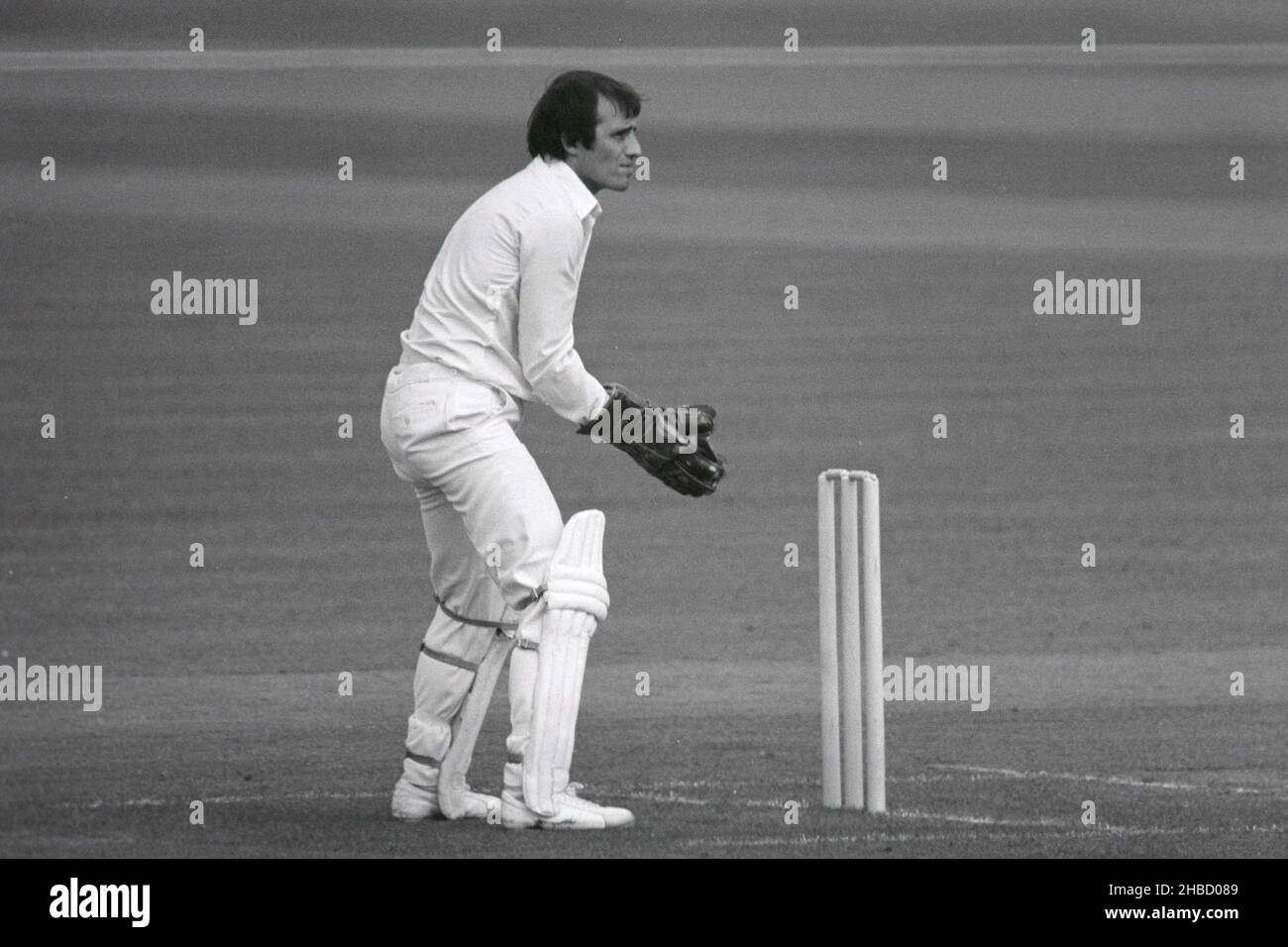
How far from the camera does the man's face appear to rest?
5559 millimetres

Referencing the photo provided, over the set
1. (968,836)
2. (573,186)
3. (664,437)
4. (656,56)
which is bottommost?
(968,836)

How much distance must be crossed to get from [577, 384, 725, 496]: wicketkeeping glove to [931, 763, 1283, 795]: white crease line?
1.44 meters

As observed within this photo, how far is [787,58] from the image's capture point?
15305 millimetres

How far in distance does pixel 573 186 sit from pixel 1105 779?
2.29 m

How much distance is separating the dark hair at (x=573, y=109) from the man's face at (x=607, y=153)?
0.01m

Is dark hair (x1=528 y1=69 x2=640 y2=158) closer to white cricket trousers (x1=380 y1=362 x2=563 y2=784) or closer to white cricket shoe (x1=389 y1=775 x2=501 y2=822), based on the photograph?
white cricket trousers (x1=380 y1=362 x2=563 y2=784)

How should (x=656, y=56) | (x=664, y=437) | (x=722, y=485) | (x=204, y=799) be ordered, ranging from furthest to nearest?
(x=656, y=56), (x=722, y=485), (x=204, y=799), (x=664, y=437)

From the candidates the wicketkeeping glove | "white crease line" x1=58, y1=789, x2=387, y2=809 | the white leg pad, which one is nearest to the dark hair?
the wicketkeeping glove

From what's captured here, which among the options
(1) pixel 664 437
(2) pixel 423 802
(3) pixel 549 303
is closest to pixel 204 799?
(2) pixel 423 802

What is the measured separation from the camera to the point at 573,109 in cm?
554

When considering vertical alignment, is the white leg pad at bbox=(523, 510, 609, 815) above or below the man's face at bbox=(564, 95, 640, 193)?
below

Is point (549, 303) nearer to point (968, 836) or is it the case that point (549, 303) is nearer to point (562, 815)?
point (562, 815)

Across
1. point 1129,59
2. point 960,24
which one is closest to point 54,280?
point 960,24

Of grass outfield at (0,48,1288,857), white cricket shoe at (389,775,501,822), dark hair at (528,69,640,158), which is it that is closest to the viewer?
dark hair at (528,69,640,158)
